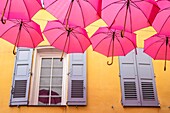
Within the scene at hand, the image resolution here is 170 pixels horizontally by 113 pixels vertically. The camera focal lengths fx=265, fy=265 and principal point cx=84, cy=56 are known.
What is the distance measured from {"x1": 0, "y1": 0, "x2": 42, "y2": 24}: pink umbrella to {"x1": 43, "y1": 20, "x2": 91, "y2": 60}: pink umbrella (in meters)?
0.95

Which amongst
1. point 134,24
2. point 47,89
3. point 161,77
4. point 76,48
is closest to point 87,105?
point 47,89

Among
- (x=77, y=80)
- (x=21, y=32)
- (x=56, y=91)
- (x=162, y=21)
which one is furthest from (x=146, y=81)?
(x=21, y=32)

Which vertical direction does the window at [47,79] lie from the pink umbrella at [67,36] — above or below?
below

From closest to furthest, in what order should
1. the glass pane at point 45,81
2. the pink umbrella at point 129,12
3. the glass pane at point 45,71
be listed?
the pink umbrella at point 129,12 → the glass pane at point 45,81 → the glass pane at point 45,71

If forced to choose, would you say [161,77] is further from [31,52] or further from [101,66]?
[31,52]

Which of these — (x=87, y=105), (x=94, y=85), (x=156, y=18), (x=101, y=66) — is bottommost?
(x=87, y=105)

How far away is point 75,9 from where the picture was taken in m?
4.56

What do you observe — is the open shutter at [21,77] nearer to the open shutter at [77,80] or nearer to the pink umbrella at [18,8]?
the open shutter at [77,80]

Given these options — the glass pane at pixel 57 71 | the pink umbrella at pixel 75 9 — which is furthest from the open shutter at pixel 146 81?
the pink umbrella at pixel 75 9

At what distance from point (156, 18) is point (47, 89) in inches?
136

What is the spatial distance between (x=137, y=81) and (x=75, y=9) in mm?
3106

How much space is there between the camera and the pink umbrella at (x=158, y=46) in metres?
5.52

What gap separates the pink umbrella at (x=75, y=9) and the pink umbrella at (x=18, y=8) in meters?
0.26

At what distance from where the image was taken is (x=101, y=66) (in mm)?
7051
